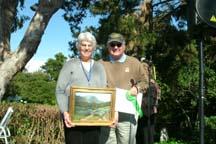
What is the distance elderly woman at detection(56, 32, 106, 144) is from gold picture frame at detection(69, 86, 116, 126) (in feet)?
0.24

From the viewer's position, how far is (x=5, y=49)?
32.5 ft

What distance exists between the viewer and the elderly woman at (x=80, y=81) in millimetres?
4699

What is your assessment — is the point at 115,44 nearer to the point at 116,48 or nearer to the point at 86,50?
the point at 116,48

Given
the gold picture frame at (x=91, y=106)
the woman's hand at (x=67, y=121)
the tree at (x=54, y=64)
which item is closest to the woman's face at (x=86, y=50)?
the gold picture frame at (x=91, y=106)

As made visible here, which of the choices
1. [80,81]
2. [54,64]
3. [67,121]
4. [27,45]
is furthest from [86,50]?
[54,64]

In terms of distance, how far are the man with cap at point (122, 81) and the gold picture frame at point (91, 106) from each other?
510 millimetres

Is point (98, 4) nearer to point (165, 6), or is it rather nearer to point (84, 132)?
point (165, 6)

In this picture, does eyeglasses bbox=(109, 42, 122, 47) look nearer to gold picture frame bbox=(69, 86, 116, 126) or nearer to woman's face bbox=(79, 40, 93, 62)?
woman's face bbox=(79, 40, 93, 62)

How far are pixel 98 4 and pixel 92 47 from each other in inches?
317

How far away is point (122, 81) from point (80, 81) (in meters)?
0.74

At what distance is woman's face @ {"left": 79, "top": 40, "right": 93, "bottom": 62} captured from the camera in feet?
15.6

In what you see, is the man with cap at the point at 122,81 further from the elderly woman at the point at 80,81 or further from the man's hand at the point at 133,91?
the elderly woman at the point at 80,81

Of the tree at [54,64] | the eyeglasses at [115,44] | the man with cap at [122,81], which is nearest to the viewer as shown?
the eyeglasses at [115,44]

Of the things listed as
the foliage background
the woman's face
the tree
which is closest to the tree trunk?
the foliage background
